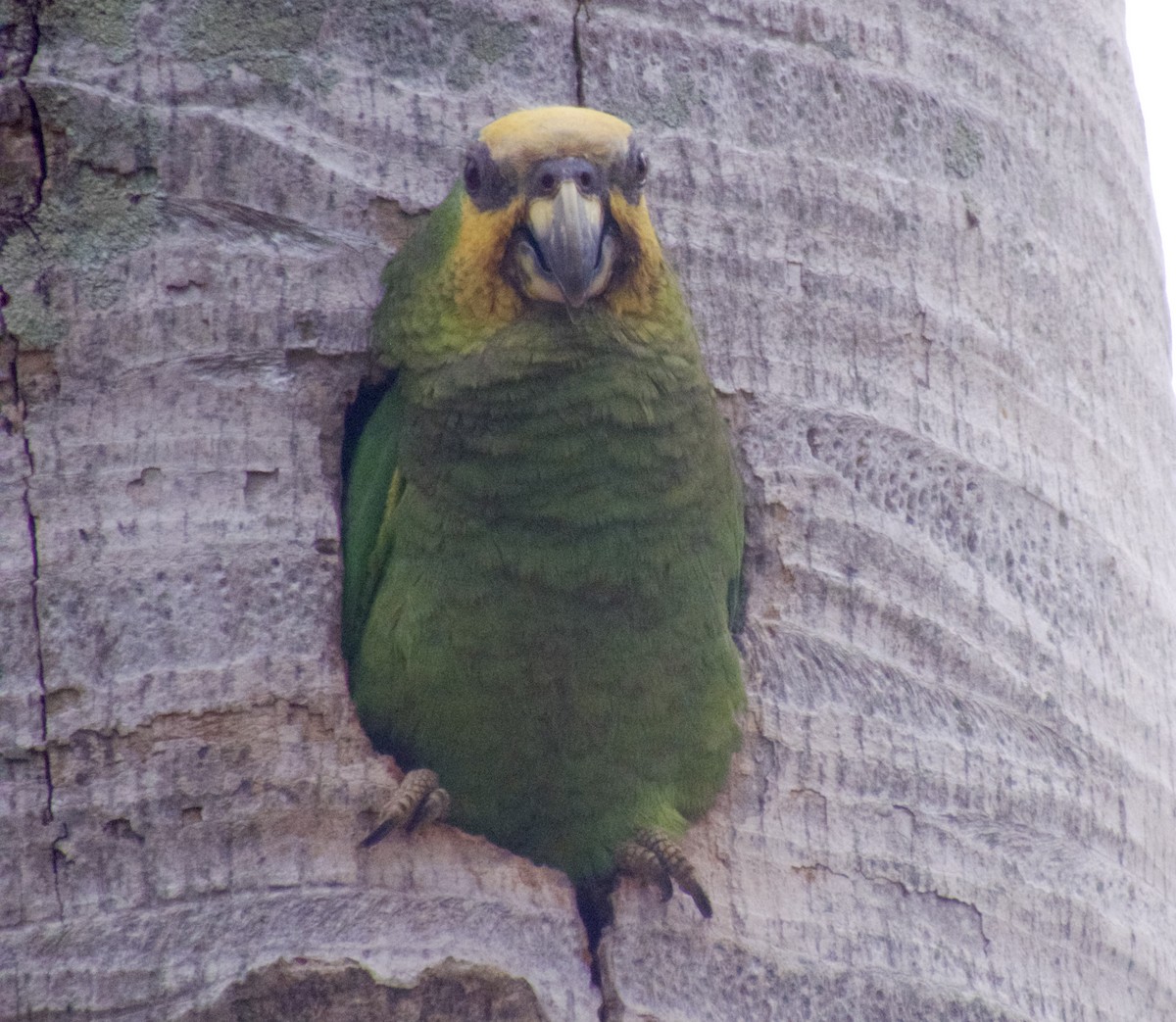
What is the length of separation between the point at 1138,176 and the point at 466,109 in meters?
1.45

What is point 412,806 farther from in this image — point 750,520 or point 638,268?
point 638,268


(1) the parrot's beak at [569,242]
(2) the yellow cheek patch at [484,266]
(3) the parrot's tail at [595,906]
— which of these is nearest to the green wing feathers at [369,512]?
(2) the yellow cheek patch at [484,266]

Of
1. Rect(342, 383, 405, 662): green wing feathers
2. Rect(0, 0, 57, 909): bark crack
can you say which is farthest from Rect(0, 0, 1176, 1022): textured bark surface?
Rect(342, 383, 405, 662): green wing feathers

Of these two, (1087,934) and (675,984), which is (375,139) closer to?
(675,984)

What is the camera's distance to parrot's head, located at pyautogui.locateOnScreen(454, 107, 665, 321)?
88.0 inches

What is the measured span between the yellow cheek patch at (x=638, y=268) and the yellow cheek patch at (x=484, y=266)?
0.53ft

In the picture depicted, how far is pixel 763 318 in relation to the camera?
2.37 m

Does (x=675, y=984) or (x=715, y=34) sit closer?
(x=675, y=984)

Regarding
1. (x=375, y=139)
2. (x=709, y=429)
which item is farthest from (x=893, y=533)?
(x=375, y=139)

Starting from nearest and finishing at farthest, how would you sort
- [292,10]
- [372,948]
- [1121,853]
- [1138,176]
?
[372,948] → [292,10] → [1121,853] → [1138,176]

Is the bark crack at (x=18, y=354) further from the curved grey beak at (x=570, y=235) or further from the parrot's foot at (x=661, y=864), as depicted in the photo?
the parrot's foot at (x=661, y=864)

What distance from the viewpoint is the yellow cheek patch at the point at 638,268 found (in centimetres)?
233

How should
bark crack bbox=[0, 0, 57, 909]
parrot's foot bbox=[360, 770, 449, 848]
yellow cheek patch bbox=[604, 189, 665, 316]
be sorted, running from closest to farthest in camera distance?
1. bark crack bbox=[0, 0, 57, 909]
2. parrot's foot bbox=[360, 770, 449, 848]
3. yellow cheek patch bbox=[604, 189, 665, 316]

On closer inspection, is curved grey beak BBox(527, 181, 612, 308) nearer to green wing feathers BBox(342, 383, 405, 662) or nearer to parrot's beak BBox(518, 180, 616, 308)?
parrot's beak BBox(518, 180, 616, 308)
